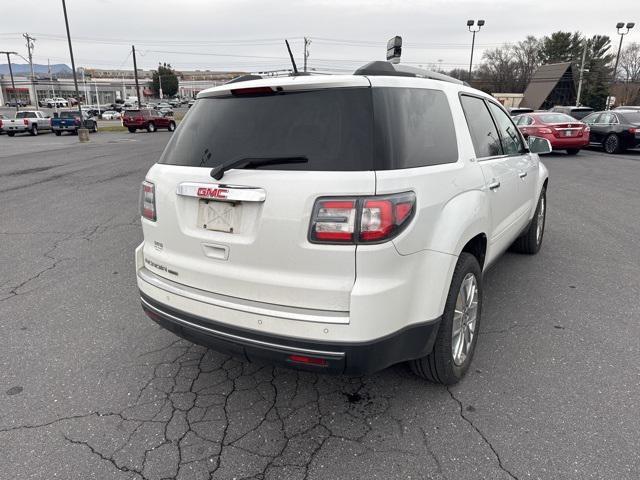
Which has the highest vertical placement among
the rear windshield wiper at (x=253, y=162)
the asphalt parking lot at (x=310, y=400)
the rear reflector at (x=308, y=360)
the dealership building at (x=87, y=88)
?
the dealership building at (x=87, y=88)

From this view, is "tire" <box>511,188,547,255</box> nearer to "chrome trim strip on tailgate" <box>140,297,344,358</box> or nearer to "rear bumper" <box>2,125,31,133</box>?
"chrome trim strip on tailgate" <box>140,297,344,358</box>

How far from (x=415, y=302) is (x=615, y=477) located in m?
1.23

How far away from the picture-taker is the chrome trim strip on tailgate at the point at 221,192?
7.35 ft

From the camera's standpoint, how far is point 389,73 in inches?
97.9

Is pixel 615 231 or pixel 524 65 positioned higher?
pixel 524 65

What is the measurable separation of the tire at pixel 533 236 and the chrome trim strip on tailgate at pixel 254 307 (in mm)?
3780

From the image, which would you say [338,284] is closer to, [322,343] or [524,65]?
[322,343]

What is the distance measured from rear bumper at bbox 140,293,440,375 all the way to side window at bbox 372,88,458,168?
876mm

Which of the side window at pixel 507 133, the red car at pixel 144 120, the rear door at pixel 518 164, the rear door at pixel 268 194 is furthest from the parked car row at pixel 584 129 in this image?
the red car at pixel 144 120

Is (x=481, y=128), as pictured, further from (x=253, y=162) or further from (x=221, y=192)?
(x=221, y=192)

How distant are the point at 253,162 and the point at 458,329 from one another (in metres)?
1.64

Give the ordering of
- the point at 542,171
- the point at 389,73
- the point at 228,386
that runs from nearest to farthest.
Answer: the point at 389,73
the point at 228,386
the point at 542,171

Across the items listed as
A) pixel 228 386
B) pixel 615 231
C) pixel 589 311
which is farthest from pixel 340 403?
pixel 615 231

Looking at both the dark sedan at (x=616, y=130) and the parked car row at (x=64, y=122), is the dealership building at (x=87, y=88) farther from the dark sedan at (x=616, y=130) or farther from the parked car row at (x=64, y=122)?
the dark sedan at (x=616, y=130)
